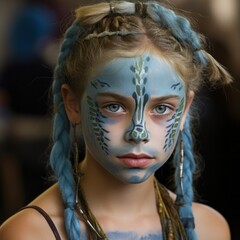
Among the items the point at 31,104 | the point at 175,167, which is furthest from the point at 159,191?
the point at 31,104

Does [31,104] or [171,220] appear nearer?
[171,220]

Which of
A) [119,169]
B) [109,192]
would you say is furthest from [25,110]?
[119,169]

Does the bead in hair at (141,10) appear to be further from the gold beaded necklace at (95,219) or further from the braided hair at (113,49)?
the gold beaded necklace at (95,219)

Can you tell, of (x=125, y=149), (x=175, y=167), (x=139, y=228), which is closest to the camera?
(x=125, y=149)

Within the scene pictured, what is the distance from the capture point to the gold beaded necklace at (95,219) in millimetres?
1960

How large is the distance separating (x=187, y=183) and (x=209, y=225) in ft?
0.44

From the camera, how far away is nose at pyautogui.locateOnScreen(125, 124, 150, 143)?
185cm

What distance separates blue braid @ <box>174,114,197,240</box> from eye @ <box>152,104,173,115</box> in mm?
218

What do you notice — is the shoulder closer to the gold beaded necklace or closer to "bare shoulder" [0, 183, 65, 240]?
"bare shoulder" [0, 183, 65, 240]

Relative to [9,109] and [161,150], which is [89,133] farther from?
[9,109]

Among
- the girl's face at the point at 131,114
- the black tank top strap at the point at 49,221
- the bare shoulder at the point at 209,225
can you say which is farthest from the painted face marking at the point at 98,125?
the bare shoulder at the point at 209,225

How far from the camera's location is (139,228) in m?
2.02

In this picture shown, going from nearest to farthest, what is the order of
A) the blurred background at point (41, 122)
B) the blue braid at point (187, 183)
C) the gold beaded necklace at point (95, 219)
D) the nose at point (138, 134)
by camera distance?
the nose at point (138, 134)
the gold beaded necklace at point (95, 219)
the blue braid at point (187, 183)
the blurred background at point (41, 122)

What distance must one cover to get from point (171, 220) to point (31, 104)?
226cm
